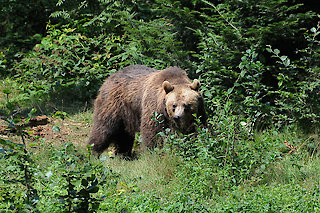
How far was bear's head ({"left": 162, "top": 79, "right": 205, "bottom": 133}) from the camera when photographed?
5.83m

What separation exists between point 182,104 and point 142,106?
1106mm

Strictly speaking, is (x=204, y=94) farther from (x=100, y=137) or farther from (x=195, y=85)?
(x=100, y=137)

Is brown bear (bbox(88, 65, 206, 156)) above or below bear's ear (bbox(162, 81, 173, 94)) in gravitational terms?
below

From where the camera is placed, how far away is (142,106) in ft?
22.2

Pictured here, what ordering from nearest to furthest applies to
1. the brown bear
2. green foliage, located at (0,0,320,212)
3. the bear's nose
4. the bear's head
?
green foliage, located at (0,0,320,212) → the bear's nose → the bear's head → the brown bear

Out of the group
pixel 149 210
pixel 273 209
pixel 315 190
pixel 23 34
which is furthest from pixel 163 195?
pixel 23 34

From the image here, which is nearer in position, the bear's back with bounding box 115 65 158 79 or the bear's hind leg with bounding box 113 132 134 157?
the bear's back with bounding box 115 65 158 79

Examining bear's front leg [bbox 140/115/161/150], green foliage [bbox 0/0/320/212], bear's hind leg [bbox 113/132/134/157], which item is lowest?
bear's hind leg [bbox 113/132/134/157]

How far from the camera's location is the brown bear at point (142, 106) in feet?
19.5

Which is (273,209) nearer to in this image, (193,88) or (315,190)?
(315,190)

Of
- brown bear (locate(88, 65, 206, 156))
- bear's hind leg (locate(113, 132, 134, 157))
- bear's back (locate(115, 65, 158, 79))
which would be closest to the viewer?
brown bear (locate(88, 65, 206, 156))

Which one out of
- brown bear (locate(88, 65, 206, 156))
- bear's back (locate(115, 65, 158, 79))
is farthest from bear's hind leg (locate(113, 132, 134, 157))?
bear's back (locate(115, 65, 158, 79))

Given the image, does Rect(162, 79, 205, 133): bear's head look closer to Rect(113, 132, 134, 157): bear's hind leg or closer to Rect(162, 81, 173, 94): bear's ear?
Rect(162, 81, 173, 94): bear's ear

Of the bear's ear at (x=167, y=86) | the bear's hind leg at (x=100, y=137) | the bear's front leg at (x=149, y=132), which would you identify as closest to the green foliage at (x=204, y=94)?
the bear's front leg at (x=149, y=132)
